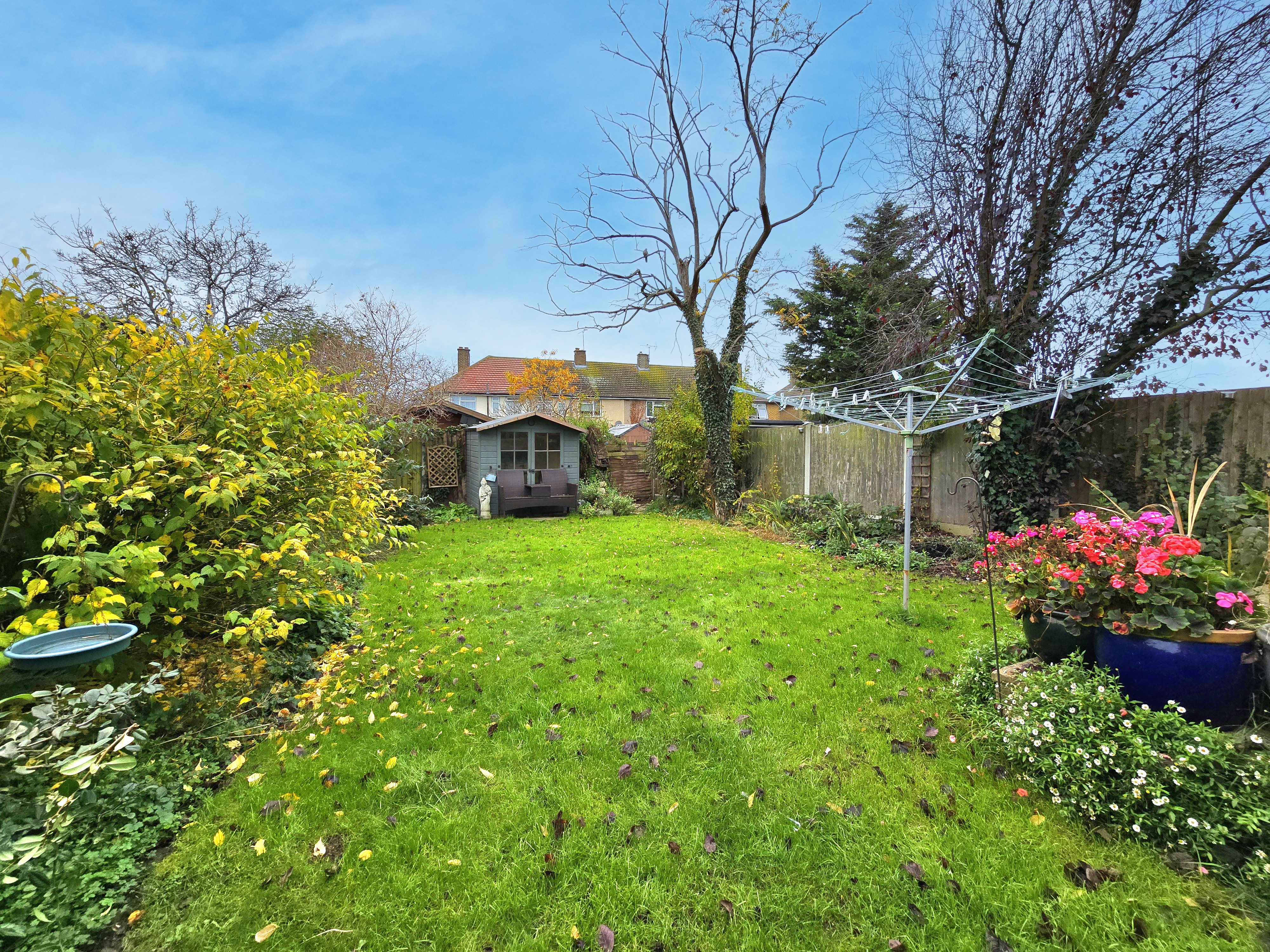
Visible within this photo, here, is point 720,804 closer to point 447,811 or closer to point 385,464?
point 447,811

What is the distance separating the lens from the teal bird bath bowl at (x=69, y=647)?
160cm

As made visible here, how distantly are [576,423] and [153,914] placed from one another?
11.5 m

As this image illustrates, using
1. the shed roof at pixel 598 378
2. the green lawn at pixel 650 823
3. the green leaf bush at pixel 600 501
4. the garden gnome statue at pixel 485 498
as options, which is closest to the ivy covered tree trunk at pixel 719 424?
the green leaf bush at pixel 600 501

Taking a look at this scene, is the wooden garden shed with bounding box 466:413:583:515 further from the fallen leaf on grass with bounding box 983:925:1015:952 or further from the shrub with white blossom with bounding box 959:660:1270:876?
the fallen leaf on grass with bounding box 983:925:1015:952

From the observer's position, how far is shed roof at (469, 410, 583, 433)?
10.5 meters

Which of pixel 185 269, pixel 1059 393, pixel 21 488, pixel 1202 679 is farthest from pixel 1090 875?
pixel 185 269

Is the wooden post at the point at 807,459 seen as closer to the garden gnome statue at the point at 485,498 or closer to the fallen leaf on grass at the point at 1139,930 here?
the garden gnome statue at the point at 485,498

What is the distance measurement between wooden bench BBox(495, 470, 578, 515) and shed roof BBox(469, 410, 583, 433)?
0.98m

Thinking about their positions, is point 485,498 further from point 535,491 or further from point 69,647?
point 69,647

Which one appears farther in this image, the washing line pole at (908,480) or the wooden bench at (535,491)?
the wooden bench at (535,491)

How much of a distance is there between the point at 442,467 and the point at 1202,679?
38.1 ft

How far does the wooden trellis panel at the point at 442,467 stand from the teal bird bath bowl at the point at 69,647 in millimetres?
9701

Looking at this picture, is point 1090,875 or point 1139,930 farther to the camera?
point 1090,875

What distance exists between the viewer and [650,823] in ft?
6.73
